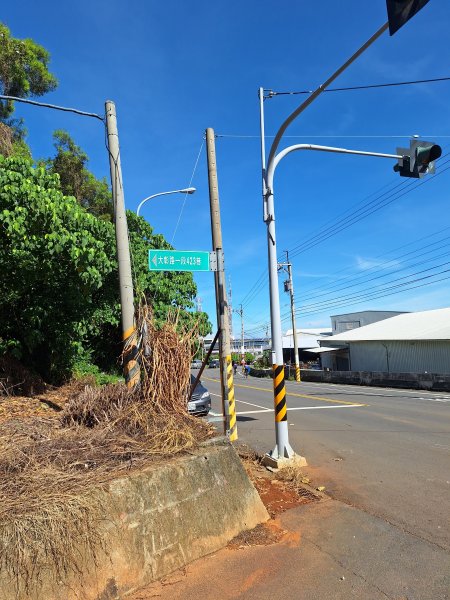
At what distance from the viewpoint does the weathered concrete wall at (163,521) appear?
3470 millimetres

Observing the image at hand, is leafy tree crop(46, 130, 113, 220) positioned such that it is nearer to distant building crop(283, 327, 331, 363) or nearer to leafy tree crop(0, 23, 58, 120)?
leafy tree crop(0, 23, 58, 120)

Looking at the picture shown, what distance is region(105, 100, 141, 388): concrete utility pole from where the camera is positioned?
6438mm

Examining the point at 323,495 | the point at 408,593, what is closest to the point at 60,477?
the point at 408,593

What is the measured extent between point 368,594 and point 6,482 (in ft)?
9.71

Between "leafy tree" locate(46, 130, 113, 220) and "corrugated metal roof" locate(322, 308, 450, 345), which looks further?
"corrugated metal roof" locate(322, 308, 450, 345)

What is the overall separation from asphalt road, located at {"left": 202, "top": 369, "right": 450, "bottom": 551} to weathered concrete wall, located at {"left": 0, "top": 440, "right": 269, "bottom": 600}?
188 cm

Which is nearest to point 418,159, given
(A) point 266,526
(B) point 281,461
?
(B) point 281,461

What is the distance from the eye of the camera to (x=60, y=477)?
3.80 m

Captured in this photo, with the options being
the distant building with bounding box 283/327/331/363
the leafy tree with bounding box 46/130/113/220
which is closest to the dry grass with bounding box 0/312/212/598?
the leafy tree with bounding box 46/130/113/220

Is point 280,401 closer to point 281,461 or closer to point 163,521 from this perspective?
point 281,461

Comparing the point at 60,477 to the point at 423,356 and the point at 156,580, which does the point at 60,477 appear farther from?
the point at 423,356

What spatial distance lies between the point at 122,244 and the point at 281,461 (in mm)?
4259

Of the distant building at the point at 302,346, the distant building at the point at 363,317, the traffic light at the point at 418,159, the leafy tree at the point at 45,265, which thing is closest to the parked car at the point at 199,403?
the leafy tree at the point at 45,265

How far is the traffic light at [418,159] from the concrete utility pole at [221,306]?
357 centimetres
